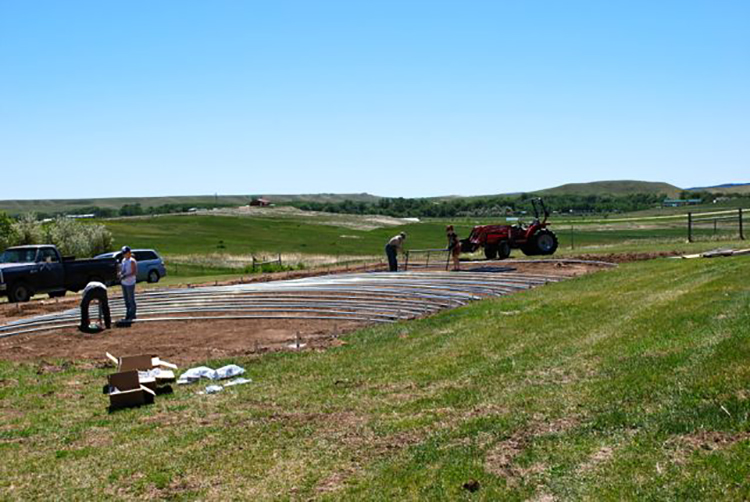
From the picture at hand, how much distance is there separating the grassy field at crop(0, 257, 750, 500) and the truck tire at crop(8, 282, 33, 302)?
14.4 meters

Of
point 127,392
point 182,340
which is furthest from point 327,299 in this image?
point 127,392

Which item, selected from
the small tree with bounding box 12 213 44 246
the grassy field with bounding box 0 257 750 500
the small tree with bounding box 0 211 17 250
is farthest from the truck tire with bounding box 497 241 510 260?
the small tree with bounding box 12 213 44 246

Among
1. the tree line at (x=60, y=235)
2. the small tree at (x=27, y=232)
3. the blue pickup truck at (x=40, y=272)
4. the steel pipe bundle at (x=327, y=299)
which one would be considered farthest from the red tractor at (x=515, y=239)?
the small tree at (x=27, y=232)

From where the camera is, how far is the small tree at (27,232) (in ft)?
154

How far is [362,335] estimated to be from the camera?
15898mm

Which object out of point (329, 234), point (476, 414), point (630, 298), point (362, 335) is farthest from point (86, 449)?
point (329, 234)

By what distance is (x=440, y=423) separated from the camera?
8.41 meters

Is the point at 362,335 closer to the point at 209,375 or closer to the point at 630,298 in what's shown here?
the point at 209,375

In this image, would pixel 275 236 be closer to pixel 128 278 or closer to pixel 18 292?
pixel 18 292

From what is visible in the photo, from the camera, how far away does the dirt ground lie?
1520 cm

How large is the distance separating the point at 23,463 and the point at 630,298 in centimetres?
1217

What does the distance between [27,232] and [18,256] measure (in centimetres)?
2231

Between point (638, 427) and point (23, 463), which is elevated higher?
point (638, 427)

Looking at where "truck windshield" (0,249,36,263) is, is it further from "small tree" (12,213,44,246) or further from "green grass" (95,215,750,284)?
"small tree" (12,213,44,246)
